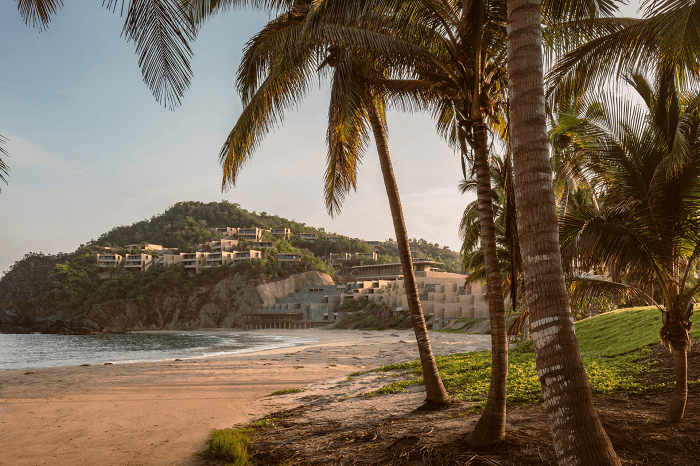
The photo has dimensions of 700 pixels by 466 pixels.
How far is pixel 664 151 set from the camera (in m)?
5.73

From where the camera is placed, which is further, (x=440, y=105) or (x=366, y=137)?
(x=366, y=137)

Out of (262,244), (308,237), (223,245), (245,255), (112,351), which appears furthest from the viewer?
(308,237)

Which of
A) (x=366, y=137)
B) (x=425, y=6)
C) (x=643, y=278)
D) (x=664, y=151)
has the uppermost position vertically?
(x=425, y=6)

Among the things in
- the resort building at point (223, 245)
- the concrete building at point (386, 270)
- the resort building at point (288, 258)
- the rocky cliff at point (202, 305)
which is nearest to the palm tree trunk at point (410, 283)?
the concrete building at point (386, 270)

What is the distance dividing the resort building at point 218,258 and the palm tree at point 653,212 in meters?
82.9

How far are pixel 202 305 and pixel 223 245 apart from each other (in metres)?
13.1

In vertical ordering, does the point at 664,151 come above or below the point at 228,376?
above

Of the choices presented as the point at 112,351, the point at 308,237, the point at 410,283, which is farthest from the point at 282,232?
the point at 410,283

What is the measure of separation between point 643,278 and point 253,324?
240ft

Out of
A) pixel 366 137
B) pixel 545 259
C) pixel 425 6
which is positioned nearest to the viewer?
pixel 545 259

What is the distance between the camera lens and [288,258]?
290 feet

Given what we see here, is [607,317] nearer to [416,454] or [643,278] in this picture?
[643,278]

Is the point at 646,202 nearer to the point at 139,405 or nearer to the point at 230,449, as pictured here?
the point at 230,449

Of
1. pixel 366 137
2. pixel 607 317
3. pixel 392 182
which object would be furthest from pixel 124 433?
pixel 607 317
